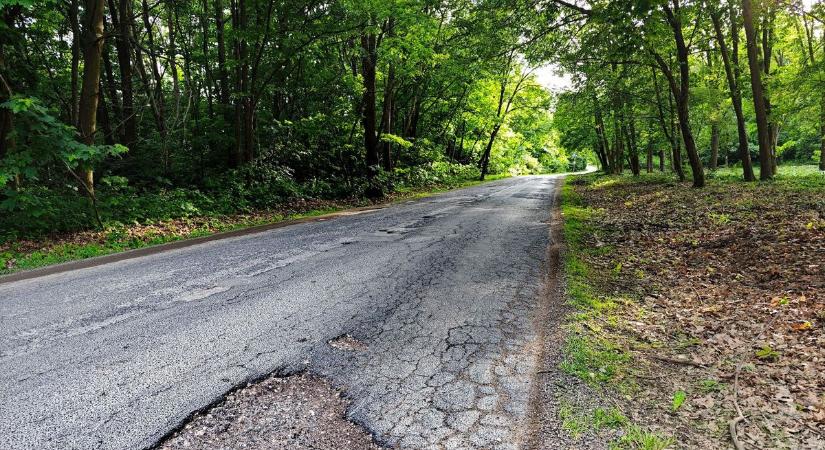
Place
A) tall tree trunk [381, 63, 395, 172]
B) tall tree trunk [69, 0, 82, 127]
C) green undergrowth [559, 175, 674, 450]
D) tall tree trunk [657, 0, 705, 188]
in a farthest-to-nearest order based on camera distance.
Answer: tall tree trunk [381, 63, 395, 172] → tall tree trunk [657, 0, 705, 188] → tall tree trunk [69, 0, 82, 127] → green undergrowth [559, 175, 674, 450]

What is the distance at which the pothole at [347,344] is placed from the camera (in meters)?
3.42

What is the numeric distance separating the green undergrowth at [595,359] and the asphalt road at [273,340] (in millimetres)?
302

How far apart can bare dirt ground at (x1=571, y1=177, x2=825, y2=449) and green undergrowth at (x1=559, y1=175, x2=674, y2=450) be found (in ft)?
0.08

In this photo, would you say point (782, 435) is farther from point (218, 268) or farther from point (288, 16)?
point (288, 16)

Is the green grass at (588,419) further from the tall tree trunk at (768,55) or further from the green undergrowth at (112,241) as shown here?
the tall tree trunk at (768,55)

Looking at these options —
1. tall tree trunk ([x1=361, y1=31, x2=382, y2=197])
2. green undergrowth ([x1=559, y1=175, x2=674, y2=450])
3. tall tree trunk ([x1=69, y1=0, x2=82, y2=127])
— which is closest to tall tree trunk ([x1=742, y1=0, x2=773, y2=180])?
green undergrowth ([x1=559, y1=175, x2=674, y2=450])

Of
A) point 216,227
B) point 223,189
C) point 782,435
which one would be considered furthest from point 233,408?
point 223,189

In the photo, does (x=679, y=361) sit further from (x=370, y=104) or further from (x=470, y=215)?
(x=370, y=104)

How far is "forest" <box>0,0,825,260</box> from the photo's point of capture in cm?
898

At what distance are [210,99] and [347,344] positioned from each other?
53.7ft

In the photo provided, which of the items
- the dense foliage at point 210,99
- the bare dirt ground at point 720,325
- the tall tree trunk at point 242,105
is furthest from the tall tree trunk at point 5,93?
the bare dirt ground at point 720,325

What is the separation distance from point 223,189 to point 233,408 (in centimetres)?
1130

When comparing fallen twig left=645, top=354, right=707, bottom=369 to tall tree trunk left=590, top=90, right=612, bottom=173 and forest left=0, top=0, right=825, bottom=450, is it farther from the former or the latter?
tall tree trunk left=590, top=90, right=612, bottom=173

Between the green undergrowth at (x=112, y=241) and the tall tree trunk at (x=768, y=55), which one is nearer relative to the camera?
the green undergrowth at (x=112, y=241)
